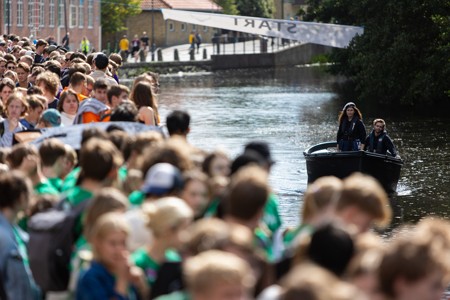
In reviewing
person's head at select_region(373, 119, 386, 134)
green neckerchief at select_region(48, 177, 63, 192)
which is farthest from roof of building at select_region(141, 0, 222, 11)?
green neckerchief at select_region(48, 177, 63, 192)

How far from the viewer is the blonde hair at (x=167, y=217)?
7.48 metres

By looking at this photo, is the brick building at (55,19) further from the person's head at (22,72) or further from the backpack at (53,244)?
the backpack at (53,244)

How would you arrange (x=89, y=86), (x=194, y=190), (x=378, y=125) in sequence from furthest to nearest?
(x=378, y=125), (x=89, y=86), (x=194, y=190)

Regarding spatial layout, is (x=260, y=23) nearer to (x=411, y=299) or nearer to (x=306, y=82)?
(x=306, y=82)

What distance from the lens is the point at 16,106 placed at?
13.7 meters

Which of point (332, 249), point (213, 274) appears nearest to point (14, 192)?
point (332, 249)

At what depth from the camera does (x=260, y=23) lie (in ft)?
211

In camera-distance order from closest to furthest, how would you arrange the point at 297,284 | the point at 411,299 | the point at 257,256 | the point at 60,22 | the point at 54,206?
1. the point at 297,284
2. the point at 411,299
3. the point at 257,256
4. the point at 54,206
5. the point at 60,22

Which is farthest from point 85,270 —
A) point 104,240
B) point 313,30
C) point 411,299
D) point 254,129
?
point 313,30

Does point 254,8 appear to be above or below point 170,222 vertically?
above

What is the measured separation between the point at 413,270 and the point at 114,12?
89783 mm

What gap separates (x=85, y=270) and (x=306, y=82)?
6120cm

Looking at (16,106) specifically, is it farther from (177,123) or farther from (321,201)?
(321,201)

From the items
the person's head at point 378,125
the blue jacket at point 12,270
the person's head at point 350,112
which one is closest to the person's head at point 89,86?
the person's head at point 350,112
